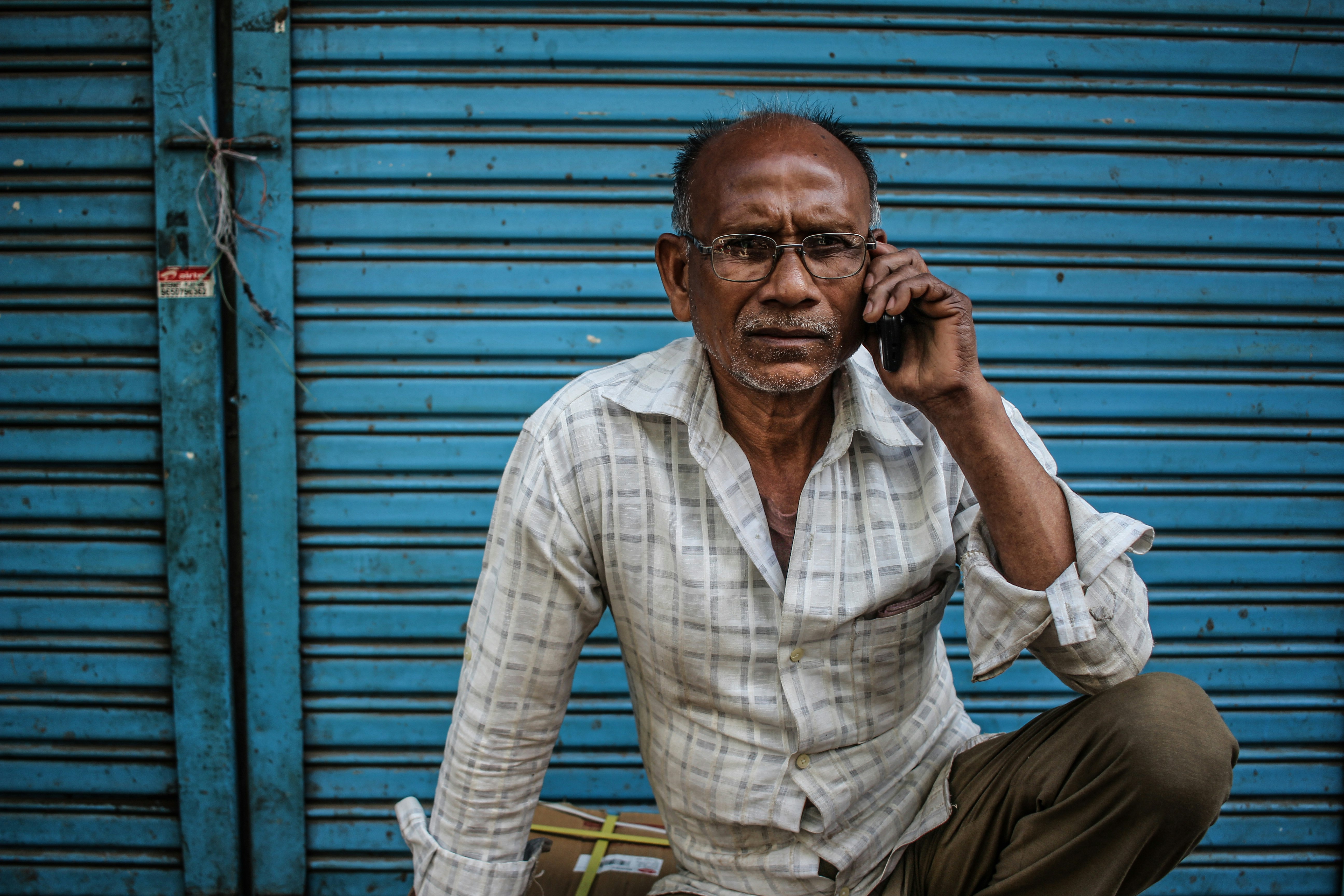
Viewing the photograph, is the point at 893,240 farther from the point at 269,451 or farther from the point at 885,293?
the point at 269,451

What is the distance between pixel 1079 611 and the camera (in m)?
1.42

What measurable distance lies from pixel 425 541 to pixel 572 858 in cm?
109

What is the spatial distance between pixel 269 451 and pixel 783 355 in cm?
183

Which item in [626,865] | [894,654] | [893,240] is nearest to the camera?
[894,654]

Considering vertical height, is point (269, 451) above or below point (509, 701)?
above

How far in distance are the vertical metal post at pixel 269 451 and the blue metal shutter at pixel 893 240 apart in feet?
0.18

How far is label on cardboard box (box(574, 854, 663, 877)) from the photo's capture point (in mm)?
2104

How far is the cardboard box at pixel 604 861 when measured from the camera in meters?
2.03

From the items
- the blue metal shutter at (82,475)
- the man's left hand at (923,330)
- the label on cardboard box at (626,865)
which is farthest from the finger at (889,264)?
the blue metal shutter at (82,475)

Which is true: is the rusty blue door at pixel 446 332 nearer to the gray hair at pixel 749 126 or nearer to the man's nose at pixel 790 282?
the gray hair at pixel 749 126

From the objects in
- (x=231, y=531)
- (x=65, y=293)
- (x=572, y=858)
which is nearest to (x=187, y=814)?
(x=231, y=531)

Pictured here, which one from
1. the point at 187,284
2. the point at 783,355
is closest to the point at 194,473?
the point at 187,284

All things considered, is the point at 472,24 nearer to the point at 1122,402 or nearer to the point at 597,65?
the point at 597,65

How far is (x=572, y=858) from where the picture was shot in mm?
2178
